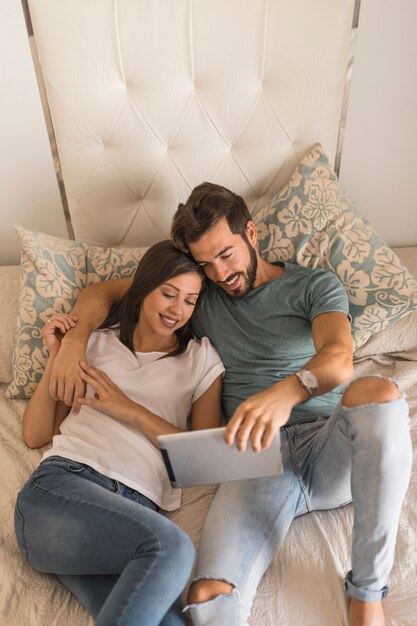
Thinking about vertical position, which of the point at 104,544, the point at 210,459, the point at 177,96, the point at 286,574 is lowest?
the point at 286,574

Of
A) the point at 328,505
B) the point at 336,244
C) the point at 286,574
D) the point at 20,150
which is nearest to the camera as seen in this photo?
the point at 286,574

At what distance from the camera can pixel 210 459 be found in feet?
3.65

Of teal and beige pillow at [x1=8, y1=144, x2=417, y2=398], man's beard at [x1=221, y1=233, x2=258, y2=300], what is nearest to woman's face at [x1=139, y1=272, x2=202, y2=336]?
man's beard at [x1=221, y1=233, x2=258, y2=300]

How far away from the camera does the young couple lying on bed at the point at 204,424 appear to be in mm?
1097

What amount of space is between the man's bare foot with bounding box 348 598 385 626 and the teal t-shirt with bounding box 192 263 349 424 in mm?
459

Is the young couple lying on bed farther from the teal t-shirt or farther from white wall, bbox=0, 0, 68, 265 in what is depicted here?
white wall, bbox=0, 0, 68, 265

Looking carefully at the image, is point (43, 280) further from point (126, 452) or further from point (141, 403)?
point (126, 452)

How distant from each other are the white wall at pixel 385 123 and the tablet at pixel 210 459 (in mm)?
1201

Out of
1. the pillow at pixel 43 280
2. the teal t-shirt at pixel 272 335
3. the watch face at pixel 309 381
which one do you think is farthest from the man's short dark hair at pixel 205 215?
the watch face at pixel 309 381

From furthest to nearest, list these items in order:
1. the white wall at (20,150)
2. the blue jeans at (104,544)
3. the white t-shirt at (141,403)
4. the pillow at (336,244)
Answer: the white wall at (20,150)
the pillow at (336,244)
the white t-shirt at (141,403)
the blue jeans at (104,544)

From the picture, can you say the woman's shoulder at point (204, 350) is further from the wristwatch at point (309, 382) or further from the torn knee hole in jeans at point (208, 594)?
the torn knee hole in jeans at point (208, 594)

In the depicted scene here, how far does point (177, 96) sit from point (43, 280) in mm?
686

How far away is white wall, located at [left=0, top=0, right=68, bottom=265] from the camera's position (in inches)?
67.3

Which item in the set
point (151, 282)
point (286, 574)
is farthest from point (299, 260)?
point (286, 574)
